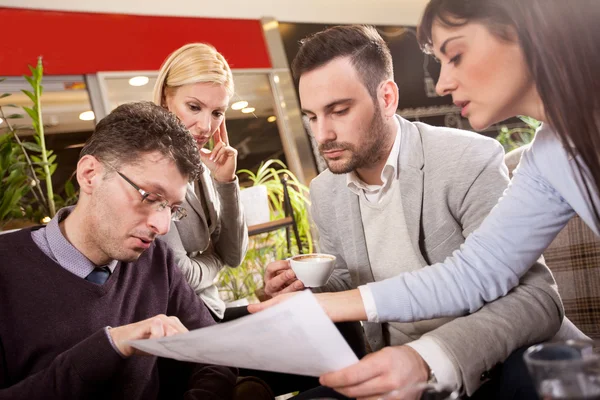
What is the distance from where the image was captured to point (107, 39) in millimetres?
4504

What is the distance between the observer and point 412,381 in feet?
2.95

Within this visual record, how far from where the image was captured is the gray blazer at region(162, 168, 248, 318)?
77.8 inches

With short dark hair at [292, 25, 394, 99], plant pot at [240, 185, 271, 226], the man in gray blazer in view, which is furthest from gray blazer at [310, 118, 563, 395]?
plant pot at [240, 185, 271, 226]

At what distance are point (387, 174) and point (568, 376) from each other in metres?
1.12

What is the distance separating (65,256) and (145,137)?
393 millimetres

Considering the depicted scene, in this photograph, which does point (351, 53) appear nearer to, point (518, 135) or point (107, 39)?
point (107, 39)

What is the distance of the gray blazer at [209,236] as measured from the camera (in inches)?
77.8

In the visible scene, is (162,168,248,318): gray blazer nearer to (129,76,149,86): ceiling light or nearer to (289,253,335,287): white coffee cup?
(289,253,335,287): white coffee cup

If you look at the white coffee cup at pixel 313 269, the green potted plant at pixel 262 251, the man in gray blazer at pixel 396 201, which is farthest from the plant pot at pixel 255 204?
the white coffee cup at pixel 313 269

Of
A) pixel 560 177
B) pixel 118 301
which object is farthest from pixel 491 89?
pixel 118 301

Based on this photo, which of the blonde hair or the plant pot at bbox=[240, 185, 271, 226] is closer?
the blonde hair

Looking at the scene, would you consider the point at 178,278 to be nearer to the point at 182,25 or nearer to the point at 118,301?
the point at 118,301

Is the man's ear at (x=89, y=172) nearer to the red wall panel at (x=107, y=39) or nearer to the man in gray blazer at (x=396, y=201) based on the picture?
the man in gray blazer at (x=396, y=201)

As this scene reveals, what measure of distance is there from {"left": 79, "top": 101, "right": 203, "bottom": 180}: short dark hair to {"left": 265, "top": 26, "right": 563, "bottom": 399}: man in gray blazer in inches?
17.1
